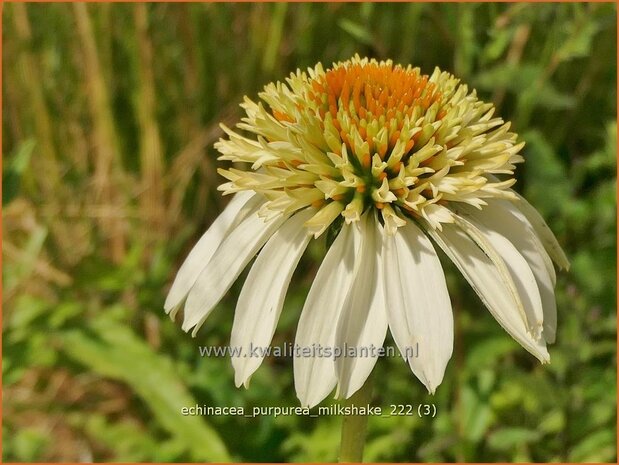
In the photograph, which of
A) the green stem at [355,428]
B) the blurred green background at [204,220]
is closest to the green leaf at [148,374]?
the blurred green background at [204,220]

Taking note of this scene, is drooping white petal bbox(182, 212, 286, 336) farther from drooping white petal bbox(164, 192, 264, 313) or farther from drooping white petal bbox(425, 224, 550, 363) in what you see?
drooping white petal bbox(425, 224, 550, 363)

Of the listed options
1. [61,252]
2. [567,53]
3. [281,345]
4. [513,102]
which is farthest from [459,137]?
[61,252]

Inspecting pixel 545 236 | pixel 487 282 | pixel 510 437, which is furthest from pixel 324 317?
pixel 510 437

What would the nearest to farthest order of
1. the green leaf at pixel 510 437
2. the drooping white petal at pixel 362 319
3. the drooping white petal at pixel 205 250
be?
the drooping white petal at pixel 362 319, the drooping white petal at pixel 205 250, the green leaf at pixel 510 437

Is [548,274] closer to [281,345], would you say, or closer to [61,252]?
[281,345]

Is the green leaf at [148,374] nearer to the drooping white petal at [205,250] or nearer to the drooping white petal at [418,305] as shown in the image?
the drooping white petal at [205,250]

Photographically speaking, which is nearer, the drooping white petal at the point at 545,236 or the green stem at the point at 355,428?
the green stem at the point at 355,428

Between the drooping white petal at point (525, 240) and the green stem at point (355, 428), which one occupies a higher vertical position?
the drooping white petal at point (525, 240)

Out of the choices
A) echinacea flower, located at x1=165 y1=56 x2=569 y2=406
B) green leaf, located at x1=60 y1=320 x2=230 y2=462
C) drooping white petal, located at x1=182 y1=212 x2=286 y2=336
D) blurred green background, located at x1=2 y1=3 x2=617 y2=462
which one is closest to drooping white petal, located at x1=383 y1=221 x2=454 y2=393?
echinacea flower, located at x1=165 y1=56 x2=569 y2=406
